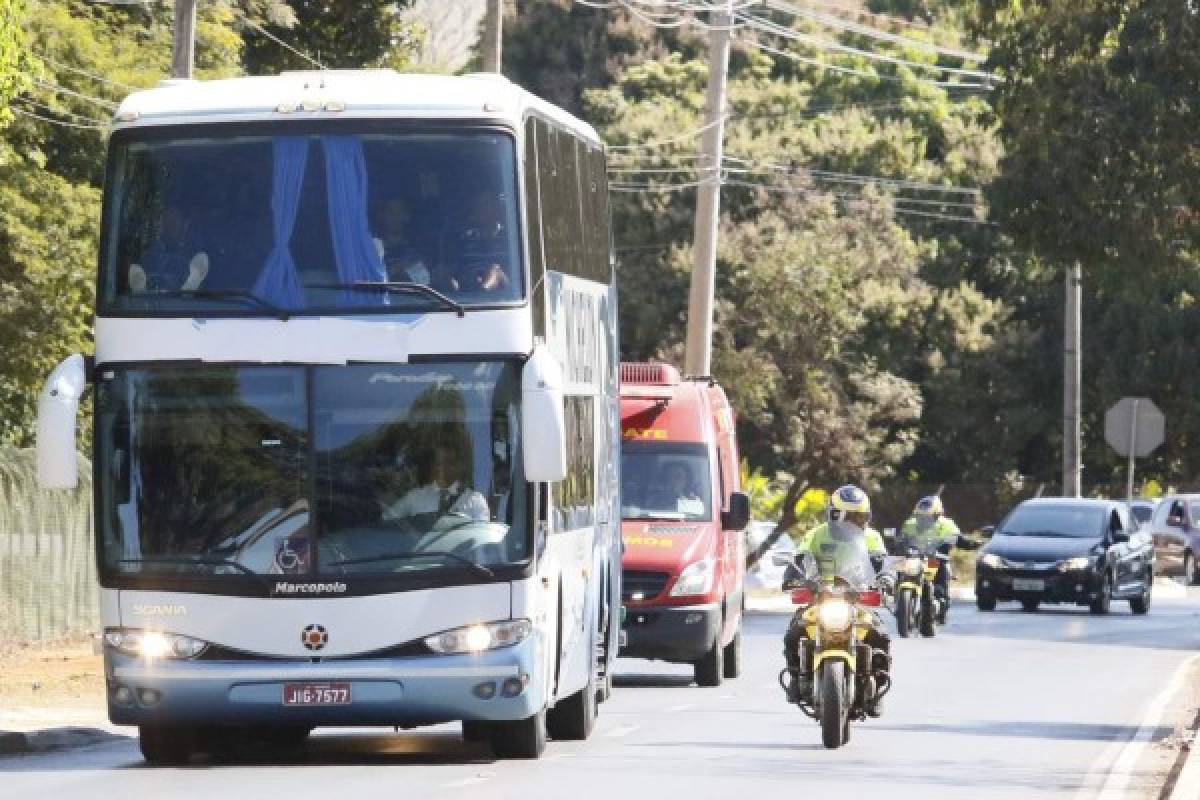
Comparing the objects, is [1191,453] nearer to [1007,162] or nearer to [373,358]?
[1007,162]

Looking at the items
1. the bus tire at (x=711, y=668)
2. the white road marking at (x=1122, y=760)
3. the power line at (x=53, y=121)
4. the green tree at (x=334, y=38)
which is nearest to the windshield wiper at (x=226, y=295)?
the white road marking at (x=1122, y=760)

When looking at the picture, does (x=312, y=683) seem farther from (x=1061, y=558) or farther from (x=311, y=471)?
(x=1061, y=558)

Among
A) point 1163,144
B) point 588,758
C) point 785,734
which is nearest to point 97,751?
point 588,758

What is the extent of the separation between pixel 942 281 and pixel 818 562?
44.8 metres

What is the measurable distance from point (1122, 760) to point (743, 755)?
2.41m

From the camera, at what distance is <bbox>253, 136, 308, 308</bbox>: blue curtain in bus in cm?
1747

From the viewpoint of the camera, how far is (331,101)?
17734 mm

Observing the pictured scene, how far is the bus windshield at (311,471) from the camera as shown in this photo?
1728 cm

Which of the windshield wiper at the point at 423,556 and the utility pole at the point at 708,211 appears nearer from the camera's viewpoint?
the windshield wiper at the point at 423,556

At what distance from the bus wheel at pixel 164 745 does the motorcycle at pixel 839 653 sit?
390 cm

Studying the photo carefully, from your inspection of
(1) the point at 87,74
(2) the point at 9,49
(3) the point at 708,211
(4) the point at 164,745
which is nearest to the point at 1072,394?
(3) the point at 708,211

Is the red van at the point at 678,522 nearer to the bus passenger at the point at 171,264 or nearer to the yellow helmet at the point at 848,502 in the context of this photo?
the yellow helmet at the point at 848,502

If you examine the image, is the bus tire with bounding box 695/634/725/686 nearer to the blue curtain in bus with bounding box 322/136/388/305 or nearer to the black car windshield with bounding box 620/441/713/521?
the black car windshield with bounding box 620/441/713/521

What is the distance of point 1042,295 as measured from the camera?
65.1 m
